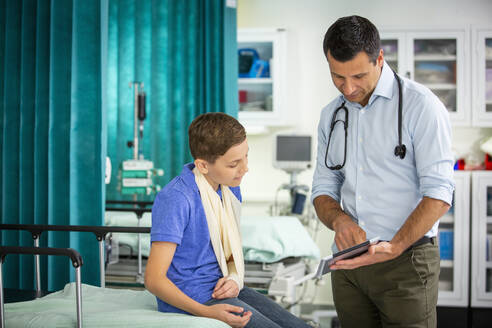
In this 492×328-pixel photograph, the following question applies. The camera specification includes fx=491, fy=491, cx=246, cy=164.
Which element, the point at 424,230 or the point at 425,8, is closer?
the point at 424,230

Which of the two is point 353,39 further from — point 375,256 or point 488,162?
point 488,162

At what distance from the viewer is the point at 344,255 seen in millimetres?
1289

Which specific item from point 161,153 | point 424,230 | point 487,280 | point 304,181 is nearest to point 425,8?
point 304,181

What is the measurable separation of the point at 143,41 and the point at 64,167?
1705 millimetres

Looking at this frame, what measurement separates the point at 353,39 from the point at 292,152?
7.30 ft

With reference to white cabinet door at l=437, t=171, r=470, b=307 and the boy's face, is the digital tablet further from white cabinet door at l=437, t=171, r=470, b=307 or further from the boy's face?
white cabinet door at l=437, t=171, r=470, b=307

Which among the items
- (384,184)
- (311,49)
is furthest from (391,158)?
(311,49)

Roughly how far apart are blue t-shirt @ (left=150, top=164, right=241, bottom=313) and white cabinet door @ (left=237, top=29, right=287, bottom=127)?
2488mm

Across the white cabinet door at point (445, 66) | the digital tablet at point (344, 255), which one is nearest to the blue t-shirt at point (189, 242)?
the digital tablet at point (344, 255)

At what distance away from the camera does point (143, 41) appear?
3.72 m

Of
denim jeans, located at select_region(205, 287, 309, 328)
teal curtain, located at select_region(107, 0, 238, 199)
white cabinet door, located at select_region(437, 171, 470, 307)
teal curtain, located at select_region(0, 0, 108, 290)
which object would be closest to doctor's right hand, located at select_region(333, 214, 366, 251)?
denim jeans, located at select_region(205, 287, 309, 328)

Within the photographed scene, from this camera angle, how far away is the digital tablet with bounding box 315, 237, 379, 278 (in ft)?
4.16

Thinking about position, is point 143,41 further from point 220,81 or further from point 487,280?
point 487,280

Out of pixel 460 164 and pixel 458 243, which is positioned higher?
pixel 460 164
